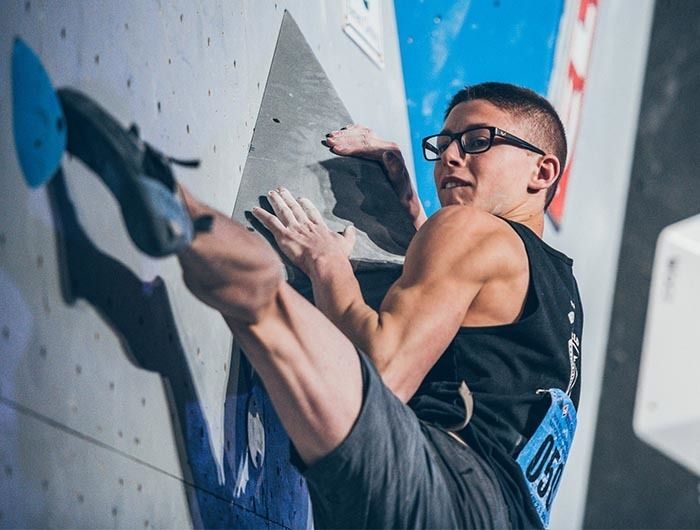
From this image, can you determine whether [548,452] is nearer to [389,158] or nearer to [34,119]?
[389,158]

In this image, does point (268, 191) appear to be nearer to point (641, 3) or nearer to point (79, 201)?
point (79, 201)

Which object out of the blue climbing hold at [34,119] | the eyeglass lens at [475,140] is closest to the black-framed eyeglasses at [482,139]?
the eyeglass lens at [475,140]

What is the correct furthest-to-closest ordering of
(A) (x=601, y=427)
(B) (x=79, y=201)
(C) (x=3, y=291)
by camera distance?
(A) (x=601, y=427) → (B) (x=79, y=201) → (C) (x=3, y=291)

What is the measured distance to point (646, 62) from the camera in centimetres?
300

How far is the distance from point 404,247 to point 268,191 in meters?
0.30

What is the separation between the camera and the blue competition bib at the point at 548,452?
1345 mm

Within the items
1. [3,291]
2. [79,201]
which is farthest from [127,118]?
[3,291]

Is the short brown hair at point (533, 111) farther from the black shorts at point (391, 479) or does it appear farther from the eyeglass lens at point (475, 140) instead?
the black shorts at point (391, 479)

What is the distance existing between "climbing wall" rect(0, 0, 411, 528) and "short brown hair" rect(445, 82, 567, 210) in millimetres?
331

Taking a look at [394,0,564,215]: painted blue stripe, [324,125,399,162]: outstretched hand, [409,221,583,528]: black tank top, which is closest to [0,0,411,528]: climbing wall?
[324,125,399,162]: outstretched hand

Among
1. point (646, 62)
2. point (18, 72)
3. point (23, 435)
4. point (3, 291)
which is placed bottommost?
point (23, 435)

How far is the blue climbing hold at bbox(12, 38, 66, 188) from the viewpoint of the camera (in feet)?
3.19

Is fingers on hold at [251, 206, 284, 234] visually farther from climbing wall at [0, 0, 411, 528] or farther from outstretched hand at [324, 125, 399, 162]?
outstretched hand at [324, 125, 399, 162]

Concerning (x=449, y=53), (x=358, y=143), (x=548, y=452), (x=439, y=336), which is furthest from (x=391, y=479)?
(x=449, y=53)
